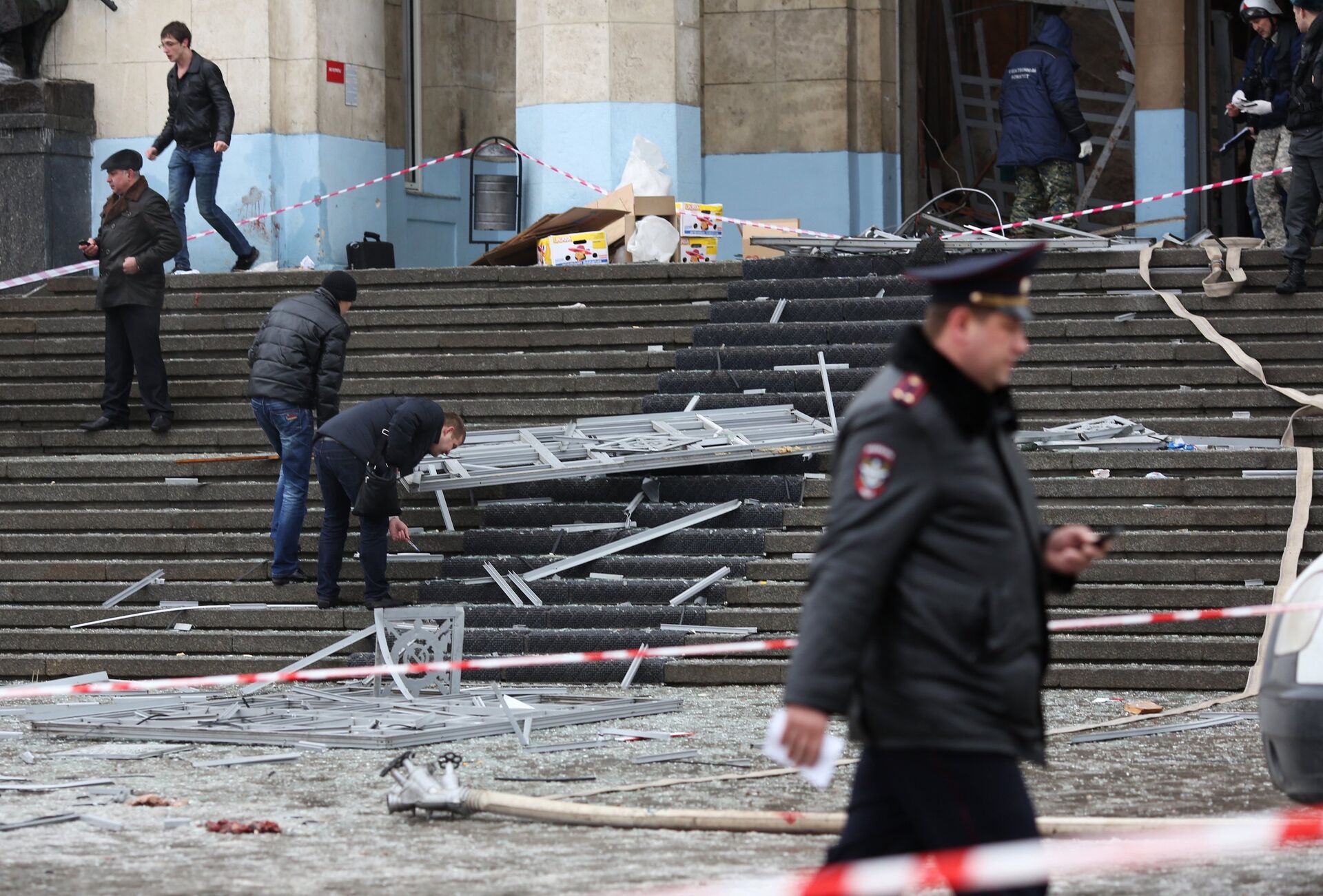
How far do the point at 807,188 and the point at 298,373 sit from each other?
30.0 ft

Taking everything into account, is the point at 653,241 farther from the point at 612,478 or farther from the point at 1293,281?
the point at 1293,281

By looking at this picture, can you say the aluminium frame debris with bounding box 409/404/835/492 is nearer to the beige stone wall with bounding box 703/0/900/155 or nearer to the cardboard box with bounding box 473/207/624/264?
the cardboard box with bounding box 473/207/624/264

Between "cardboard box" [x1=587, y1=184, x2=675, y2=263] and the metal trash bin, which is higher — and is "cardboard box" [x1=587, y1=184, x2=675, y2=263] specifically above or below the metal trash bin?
above

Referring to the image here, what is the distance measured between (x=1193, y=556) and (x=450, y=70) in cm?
1357

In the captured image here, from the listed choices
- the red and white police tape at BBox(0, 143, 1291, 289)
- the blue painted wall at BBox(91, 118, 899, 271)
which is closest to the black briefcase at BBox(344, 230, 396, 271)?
the blue painted wall at BBox(91, 118, 899, 271)

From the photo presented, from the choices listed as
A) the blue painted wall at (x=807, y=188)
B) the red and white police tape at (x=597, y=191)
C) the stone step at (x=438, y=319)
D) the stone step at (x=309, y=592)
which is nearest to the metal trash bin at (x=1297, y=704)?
the stone step at (x=309, y=592)

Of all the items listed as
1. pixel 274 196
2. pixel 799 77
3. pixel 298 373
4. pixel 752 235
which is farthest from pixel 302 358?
pixel 799 77

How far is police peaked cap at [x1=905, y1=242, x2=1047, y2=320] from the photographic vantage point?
4004 mm

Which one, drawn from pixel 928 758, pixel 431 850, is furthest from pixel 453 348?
pixel 928 758

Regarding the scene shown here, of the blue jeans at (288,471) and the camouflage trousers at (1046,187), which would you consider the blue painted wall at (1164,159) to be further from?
the blue jeans at (288,471)

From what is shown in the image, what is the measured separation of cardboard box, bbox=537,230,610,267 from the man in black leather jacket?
2651 millimetres

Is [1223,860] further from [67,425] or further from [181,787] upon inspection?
[67,425]

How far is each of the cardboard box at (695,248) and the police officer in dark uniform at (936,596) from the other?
1296cm

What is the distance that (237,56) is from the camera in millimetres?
18969
